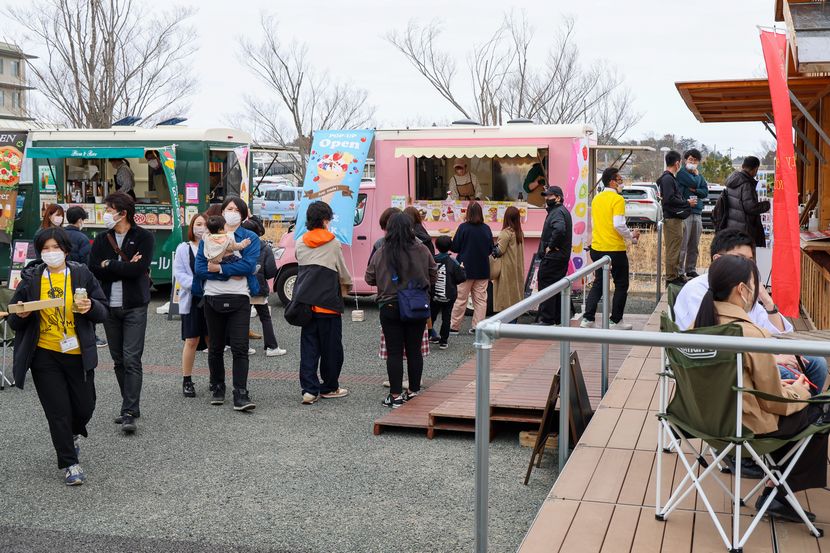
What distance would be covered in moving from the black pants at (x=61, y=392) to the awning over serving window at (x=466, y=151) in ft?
25.2

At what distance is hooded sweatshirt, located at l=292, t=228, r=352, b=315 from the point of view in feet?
25.6

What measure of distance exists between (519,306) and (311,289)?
4.18m

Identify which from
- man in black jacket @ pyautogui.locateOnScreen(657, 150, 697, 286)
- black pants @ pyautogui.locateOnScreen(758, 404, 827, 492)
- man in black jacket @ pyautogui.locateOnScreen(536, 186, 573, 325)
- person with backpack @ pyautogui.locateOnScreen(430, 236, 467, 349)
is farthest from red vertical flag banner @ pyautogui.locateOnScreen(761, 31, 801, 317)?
man in black jacket @ pyautogui.locateOnScreen(657, 150, 697, 286)

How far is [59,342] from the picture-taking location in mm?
5816

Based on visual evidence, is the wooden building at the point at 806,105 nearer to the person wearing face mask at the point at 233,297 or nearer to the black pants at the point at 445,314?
the black pants at the point at 445,314

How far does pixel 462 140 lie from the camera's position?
12820 mm

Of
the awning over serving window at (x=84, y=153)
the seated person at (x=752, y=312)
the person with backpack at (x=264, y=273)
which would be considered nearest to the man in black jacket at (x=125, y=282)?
the person with backpack at (x=264, y=273)

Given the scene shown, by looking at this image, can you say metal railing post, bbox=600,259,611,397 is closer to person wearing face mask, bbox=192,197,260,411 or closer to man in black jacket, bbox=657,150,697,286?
person wearing face mask, bbox=192,197,260,411

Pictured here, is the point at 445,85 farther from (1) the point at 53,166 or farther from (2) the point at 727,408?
(2) the point at 727,408

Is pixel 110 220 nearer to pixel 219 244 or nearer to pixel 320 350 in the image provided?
pixel 219 244

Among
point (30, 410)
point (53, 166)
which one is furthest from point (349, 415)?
point (53, 166)

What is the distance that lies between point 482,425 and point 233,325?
4.61m

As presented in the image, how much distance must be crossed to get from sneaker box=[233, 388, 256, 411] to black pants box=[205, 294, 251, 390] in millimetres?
37

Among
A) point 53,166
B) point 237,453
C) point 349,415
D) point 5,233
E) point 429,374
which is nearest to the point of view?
point 237,453
